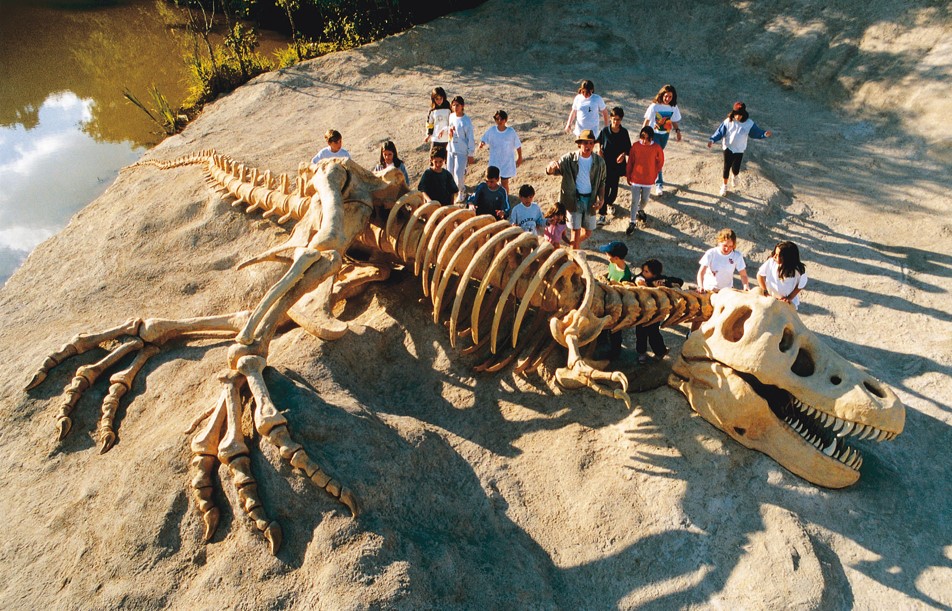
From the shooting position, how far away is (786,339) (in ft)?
15.6

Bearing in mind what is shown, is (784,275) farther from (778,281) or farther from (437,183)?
(437,183)

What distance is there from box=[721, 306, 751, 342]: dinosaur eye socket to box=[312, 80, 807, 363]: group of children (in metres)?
0.96

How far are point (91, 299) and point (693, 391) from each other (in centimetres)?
633

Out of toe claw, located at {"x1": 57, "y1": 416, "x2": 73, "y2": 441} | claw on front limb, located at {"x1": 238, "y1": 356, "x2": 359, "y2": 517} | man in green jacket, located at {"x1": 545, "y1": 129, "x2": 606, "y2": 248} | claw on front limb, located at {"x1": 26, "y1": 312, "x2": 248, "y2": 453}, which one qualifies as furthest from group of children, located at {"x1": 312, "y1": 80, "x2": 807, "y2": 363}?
toe claw, located at {"x1": 57, "y1": 416, "x2": 73, "y2": 441}

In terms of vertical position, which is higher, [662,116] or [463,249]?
[662,116]

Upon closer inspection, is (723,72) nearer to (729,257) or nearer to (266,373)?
(729,257)

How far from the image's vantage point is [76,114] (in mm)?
14750

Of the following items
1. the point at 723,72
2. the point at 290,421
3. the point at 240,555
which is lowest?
the point at 240,555

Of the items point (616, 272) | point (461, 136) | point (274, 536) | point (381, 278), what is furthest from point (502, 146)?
point (274, 536)

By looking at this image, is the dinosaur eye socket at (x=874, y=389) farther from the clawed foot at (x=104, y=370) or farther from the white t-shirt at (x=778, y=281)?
the clawed foot at (x=104, y=370)

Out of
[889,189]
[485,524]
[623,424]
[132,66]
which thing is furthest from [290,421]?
[132,66]

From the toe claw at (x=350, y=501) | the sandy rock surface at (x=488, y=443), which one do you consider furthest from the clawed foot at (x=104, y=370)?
the toe claw at (x=350, y=501)

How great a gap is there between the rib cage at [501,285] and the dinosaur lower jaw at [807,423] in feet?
3.47

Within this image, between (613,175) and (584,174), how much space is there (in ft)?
3.78
